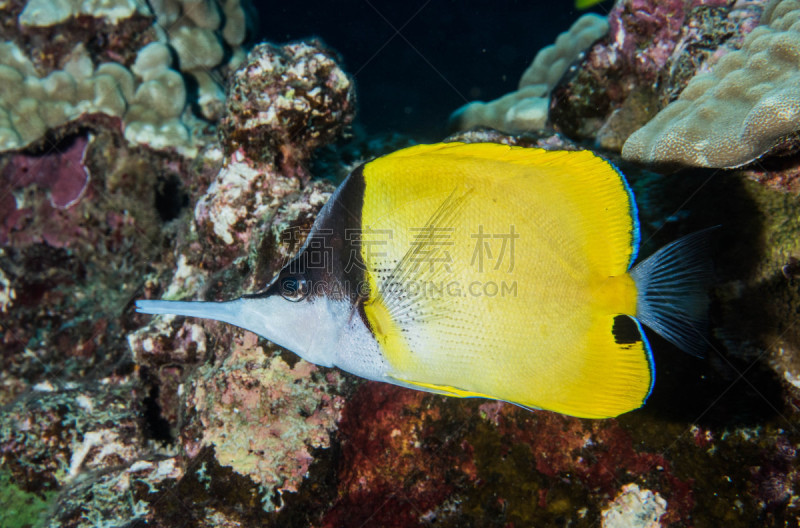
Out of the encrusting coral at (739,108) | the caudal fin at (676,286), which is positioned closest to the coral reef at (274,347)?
the encrusting coral at (739,108)

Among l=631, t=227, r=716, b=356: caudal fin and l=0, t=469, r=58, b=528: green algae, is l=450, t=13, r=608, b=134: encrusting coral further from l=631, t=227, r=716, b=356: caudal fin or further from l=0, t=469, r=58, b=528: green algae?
l=0, t=469, r=58, b=528: green algae

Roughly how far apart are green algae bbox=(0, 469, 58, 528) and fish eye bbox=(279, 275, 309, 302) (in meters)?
2.82

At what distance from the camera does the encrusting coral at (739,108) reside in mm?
1741

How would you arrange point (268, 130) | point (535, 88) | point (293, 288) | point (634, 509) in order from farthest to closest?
point (535, 88), point (268, 130), point (634, 509), point (293, 288)

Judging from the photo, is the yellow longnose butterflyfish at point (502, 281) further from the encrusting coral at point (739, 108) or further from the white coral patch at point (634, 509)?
the encrusting coral at point (739, 108)

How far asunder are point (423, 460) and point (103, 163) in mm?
4436

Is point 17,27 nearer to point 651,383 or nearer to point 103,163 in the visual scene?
point 103,163

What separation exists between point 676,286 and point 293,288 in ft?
3.91

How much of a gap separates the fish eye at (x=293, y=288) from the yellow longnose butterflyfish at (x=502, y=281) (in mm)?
80

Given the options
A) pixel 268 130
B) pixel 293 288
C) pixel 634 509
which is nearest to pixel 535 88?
pixel 268 130

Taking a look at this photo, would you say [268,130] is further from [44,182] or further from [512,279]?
[44,182]

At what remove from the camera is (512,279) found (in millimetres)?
1153

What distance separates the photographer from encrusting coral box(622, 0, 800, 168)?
1741 millimetres

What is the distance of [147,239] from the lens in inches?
166
